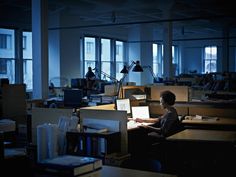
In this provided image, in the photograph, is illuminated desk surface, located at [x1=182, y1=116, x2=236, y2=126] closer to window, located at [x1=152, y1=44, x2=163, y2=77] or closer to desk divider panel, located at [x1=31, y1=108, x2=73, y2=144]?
desk divider panel, located at [x1=31, y1=108, x2=73, y2=144]

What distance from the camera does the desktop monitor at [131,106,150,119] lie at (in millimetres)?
6047

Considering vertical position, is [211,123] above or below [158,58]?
below

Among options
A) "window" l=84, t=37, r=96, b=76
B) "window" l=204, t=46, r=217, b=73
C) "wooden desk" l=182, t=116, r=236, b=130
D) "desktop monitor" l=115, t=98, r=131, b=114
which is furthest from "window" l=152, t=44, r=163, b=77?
"desktop monitor" l=115, t=98, r=131, b=114

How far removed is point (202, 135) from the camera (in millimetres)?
4793

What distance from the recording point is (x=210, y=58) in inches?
813

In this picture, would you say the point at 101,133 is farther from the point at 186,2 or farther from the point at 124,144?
the point at 186,2

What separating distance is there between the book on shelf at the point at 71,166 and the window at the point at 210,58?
18.8 m

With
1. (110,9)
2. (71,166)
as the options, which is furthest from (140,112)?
(110,9)

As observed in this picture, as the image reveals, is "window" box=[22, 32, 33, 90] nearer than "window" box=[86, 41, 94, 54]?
Yes

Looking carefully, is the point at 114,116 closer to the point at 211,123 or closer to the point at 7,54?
the point at 211,123

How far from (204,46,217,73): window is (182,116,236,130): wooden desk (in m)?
15.1

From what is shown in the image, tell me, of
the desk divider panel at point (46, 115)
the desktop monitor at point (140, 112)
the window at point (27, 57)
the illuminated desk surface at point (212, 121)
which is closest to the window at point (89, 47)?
the window at point (27, 57)

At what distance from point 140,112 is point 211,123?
1145mm

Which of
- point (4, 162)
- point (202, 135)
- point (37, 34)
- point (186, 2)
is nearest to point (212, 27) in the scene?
point (186, 2)
